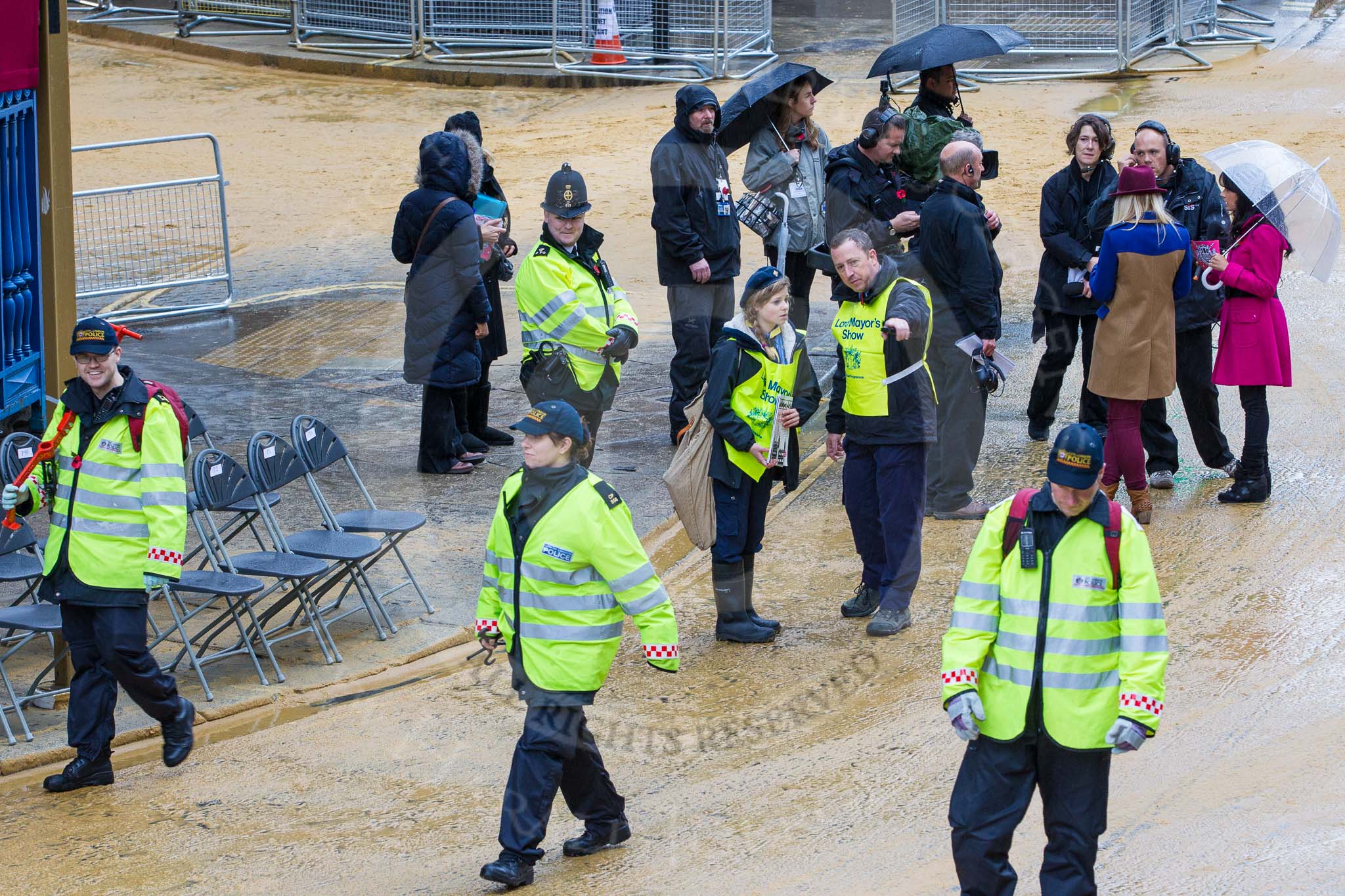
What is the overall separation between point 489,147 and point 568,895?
14276 millimetres

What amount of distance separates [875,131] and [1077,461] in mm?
5524

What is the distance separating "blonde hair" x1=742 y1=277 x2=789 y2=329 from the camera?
7.45m

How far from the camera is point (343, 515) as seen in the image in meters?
8.34

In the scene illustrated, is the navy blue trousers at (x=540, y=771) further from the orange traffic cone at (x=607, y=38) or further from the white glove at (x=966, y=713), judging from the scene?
the orange traffic cone at (x=607, y=38)

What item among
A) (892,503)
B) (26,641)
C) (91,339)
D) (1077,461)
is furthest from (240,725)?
(1077,461)

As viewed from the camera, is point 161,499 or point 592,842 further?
point 161,499

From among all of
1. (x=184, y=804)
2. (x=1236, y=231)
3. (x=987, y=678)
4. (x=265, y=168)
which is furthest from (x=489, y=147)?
(x=987, y=678)

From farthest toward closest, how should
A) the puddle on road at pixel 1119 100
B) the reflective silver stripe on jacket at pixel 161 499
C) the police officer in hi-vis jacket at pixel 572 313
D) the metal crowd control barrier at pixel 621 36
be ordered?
the metal crowd control barrier at pixel 621 36 < the puddle on road at pixel 1119 100 < the police officer in hi-vis jacket at pixel 572 313 < the reflective silver stripe on jacket at pixel 161 499

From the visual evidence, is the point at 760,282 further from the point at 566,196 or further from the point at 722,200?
the point at 722,200

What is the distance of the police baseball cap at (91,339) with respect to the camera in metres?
6.39

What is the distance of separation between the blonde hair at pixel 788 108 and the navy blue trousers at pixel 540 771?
5.91m

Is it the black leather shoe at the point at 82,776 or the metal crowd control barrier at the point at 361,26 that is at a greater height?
the metal crowd control barrier at the point at 361,26

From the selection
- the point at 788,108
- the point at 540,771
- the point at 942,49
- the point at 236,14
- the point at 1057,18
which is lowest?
the point at 540,771

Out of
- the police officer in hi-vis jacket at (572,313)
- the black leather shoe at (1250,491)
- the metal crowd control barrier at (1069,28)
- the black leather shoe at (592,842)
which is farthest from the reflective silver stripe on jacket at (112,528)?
the metal crowd control barrier at (1069,28)
